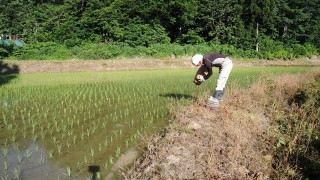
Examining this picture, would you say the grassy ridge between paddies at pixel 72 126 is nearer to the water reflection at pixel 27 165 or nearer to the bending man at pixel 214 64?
the water reflection at pixel 27 165

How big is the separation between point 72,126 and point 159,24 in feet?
98.9

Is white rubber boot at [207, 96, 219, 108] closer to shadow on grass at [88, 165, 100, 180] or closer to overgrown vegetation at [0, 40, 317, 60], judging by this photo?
shadow on grass at [88, 165, 100, 180]

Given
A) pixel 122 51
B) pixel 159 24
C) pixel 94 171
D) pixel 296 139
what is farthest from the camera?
pixel 159 24

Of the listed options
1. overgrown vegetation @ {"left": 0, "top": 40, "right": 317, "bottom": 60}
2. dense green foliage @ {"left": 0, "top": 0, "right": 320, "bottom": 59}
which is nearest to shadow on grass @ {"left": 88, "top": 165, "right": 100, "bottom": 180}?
overgrown vegetation @ {"left": 0, "top": 40, "right": 317, "bottom": 60}

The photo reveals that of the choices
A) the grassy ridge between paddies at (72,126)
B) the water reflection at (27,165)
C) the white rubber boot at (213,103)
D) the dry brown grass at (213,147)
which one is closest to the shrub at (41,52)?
the grassy ridge between paddies at (72,126)

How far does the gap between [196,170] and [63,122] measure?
496cm

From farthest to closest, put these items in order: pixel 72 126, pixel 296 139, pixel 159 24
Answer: pixel 159 24, pixel 72 126, pixel 296 139

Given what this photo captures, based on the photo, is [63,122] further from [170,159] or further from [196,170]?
[196,170]

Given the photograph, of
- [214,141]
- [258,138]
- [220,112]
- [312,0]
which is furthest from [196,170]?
[312,0]

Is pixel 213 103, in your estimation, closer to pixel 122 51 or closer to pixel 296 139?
pixel 296 139

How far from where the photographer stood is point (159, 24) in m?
36.4

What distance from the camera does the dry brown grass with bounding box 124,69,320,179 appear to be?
14.1ft

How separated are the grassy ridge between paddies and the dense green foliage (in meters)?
18.2

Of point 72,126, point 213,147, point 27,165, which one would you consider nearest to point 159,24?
point 72,126
